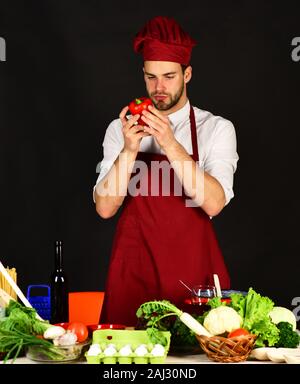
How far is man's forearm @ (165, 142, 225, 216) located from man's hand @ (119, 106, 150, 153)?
5.2 inches

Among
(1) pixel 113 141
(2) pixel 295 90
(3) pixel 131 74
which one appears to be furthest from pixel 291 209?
(1) pixel 113 141

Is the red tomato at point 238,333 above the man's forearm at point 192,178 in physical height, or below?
below

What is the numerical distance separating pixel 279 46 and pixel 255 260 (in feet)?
4.25

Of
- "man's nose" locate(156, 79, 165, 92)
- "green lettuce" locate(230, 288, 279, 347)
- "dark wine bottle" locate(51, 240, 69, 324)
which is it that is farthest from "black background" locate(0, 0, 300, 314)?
"green lettuce" locate(230, 288, 279, 347)

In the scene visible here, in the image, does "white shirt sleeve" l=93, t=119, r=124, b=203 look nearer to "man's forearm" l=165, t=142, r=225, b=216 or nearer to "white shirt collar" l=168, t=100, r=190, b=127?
"white shirt collar" l=168, t=100, r=190, b=127

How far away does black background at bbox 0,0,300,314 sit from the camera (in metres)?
5.01

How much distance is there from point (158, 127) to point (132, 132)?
120mm

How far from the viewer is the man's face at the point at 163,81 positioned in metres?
3.55

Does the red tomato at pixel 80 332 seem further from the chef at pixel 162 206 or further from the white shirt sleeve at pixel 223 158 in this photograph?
the white shirt sleeve at pixel 223 158

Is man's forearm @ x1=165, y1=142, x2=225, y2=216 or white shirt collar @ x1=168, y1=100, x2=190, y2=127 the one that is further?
white shirt collar @ x1=168, y1=100, x2=190, y2=127

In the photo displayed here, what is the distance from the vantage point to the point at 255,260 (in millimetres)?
5059

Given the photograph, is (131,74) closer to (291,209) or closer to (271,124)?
(271,124)

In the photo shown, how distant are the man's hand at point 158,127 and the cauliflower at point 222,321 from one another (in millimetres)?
1013

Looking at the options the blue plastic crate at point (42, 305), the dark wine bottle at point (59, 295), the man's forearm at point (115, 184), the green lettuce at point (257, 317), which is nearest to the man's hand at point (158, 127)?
the man's forearm at point (115, 184)
